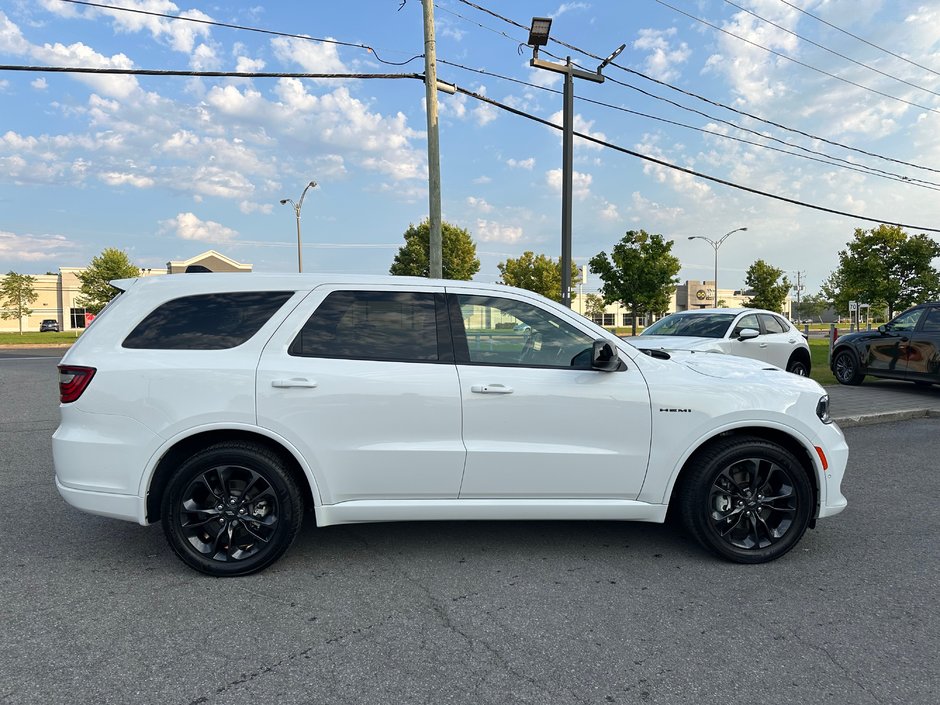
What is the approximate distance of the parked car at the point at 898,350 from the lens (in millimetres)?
10664

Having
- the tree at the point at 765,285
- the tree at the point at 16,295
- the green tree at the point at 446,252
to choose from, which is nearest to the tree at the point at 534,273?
the green tree at the point at 446,252

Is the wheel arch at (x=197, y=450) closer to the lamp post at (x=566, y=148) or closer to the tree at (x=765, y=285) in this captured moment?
the lamp post at (x=566, y=148)

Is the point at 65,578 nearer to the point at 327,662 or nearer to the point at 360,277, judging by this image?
the point at 327,662

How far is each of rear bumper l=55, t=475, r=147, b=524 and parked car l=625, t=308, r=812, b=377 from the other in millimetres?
7601

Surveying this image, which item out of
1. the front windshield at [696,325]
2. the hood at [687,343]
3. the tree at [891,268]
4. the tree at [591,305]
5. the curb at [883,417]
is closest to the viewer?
the curb at [883,417]

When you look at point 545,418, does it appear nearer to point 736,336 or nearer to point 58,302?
point 736,336

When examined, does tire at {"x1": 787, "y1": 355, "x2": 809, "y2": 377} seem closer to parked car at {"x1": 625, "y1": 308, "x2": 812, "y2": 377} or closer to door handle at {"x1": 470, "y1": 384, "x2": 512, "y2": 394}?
parked car at {"x1": 625, "y1": 308, "x2": 812, "y2": 377}

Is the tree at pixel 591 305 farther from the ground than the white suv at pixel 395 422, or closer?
farther from the ground

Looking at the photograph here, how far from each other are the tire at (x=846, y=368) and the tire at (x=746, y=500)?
33.8ft

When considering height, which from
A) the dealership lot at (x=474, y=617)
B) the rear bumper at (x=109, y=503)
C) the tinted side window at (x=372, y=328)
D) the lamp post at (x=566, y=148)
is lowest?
the dealership lot at (x=474, y=617)

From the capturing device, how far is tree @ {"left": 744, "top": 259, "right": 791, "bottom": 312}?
199 feet

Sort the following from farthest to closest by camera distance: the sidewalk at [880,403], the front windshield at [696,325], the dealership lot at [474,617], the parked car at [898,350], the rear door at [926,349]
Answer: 1. the parked car at [898,350]
2. the rear door at [926,349]
3. the front windshield at [696,325]
4. the sidewalk at [880,403]
5. the dealership lot at [474,617]

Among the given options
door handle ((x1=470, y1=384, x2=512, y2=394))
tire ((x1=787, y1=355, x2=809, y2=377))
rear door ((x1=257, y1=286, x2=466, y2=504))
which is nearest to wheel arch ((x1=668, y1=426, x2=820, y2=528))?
door handle ((x1=470, y1=384, x2=512, y2=394))

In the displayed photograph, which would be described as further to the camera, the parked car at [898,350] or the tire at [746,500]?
the parked car at [898,350]
